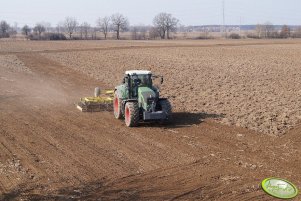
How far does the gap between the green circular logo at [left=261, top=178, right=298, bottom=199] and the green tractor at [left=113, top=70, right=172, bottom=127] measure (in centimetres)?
542

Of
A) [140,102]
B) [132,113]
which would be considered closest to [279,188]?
[132,113]

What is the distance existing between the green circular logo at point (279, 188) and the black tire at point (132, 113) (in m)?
5.74

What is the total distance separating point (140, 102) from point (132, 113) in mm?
519

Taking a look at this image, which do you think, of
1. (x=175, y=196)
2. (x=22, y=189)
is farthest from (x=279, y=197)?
(x=22, y=189)

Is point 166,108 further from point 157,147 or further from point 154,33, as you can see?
point 154,33

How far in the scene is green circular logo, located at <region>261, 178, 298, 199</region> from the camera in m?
9.23

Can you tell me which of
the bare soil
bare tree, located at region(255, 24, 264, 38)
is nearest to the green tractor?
the bare soil

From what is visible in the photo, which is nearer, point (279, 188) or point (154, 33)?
point (279, 188)

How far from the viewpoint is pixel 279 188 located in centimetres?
960

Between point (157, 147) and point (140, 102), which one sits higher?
point (140, 102)

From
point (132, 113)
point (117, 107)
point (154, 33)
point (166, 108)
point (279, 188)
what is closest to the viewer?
point (279, 188)

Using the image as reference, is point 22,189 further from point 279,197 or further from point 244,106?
point 244,106

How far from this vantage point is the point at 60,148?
12492 mm

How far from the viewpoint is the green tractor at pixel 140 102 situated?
47.6 feet
